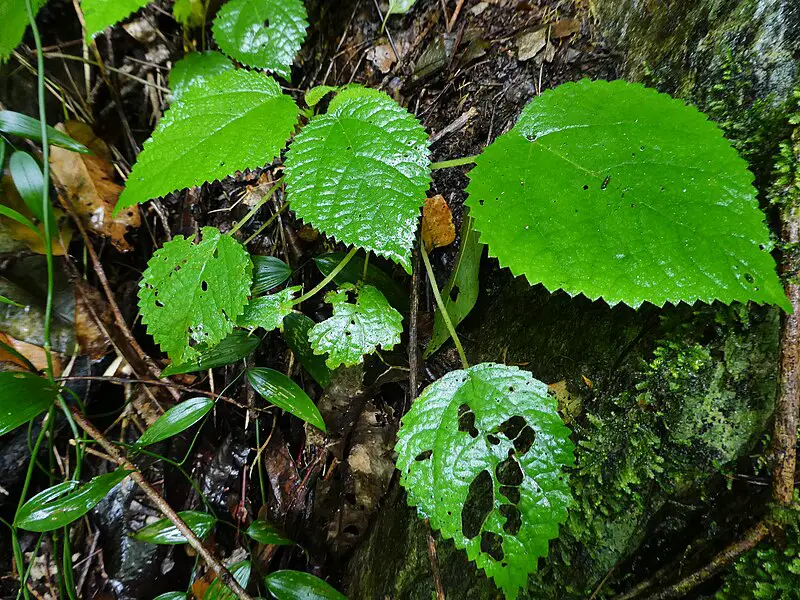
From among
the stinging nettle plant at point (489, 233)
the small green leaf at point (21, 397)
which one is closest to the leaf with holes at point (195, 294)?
the stinging nettle plant at point (489, 233)

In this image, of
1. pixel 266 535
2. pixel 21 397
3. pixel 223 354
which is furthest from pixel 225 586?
pixel 21 397

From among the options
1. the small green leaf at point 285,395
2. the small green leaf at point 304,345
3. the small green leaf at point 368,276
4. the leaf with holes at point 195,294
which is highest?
A: the small green leaf at point 368,276

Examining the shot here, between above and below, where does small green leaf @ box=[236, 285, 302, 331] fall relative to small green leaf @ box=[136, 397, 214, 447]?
above

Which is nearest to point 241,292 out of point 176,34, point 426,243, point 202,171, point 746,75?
point 202,171

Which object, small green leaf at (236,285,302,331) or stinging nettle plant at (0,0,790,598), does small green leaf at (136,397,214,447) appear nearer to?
stinging nettle plant at (0,0,790,598)

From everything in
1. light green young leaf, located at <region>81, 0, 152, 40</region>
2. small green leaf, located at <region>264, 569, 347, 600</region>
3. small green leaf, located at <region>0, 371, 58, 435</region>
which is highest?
light green young leaf, located at <region>81, 0, 152, 40</region>

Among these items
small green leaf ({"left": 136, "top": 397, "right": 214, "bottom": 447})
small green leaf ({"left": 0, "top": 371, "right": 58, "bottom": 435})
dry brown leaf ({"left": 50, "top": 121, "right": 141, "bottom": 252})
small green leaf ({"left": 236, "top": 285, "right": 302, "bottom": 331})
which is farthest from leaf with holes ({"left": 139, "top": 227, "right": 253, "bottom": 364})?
dry brown leaf ({"left": 50, "top": 121, "right": 141, "bottom": 252})

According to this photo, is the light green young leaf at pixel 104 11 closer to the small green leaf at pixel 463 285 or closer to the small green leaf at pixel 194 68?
the small green leaf at pixel 194 68
